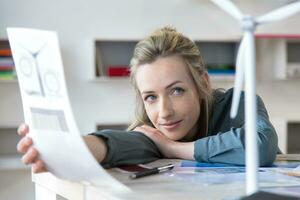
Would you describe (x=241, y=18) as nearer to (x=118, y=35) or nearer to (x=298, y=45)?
(x=118, y=35)

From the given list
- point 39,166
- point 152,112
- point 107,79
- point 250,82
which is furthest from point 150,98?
point 107,79

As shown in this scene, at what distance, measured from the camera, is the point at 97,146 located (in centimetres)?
93

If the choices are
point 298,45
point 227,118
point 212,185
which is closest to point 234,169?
point 212,185

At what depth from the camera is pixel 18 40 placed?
2.42 feet

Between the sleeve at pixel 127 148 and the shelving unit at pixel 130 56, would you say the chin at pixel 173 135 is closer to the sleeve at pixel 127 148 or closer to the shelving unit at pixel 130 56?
the sleeve at pixel 127 148

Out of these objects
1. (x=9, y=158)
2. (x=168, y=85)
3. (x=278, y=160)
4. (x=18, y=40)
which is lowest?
(x=9, y=158)

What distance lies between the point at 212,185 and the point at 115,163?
0.77ft

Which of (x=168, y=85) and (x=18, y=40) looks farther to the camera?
(x=168, y=85)

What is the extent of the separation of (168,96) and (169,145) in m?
0.11

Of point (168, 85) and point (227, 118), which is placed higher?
point (168, 85)

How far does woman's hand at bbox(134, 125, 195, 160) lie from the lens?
1.11 metres

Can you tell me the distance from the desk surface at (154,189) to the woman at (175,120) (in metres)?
0.07

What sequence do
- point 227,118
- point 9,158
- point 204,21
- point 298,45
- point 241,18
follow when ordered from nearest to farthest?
point 241,18 < point 227,118 < point 9,158 < point 204,21 < point 298,45

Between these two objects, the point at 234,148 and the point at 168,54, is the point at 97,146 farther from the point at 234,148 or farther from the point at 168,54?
the point at 168,54
